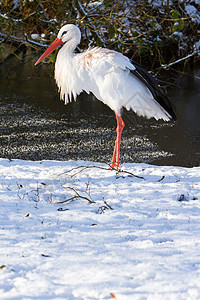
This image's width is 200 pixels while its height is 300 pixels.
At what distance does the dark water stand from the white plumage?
134 cm

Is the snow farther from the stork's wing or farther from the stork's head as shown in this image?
the stork's head

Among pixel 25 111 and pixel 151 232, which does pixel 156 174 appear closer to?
pixel 151 232

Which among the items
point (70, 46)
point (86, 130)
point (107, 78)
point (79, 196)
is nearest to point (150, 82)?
point (107, 78)

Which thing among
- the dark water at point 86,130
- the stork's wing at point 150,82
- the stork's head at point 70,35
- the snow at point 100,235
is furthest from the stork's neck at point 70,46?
the dark water at point 86,130

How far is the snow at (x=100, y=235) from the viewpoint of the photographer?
2.24m

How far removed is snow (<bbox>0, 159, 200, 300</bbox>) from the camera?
7.35ft

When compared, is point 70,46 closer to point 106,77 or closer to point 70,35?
point 70,35

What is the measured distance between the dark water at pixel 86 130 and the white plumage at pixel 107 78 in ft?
4.41

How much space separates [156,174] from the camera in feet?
16.3

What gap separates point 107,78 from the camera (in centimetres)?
536

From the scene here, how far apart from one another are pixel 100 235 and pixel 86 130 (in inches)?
220

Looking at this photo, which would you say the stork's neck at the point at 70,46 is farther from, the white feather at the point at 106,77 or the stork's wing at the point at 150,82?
the stork's wing at the point at 150,82

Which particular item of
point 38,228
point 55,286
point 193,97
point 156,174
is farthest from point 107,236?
point 193,97

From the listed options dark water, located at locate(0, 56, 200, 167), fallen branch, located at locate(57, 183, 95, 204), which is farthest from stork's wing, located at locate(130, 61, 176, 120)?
fallen branch, located at locate(57, 183, 95, 204)
